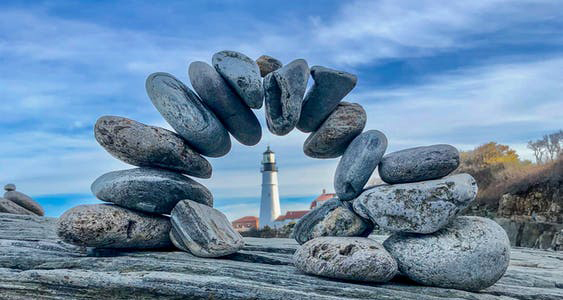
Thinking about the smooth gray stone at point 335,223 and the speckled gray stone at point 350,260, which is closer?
the speckled gray stone at point 350,260

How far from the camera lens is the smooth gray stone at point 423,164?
717 centimetres

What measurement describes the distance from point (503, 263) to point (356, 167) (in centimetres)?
238

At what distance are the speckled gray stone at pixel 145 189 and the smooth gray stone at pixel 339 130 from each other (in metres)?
2.18

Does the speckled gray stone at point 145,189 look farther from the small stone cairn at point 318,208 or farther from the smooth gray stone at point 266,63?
the smooth gray stone at point 266,63

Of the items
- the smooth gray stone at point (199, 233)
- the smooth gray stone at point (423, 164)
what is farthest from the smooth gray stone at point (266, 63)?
the smooth gray stone at point (423, 164)

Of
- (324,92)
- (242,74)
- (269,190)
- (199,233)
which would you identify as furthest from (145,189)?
(269,190)

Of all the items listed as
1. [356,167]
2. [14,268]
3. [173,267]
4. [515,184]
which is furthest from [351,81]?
[515,184]

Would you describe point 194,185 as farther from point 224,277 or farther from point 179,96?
point 224,277

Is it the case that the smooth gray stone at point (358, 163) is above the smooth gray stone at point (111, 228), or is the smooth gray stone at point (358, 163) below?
above

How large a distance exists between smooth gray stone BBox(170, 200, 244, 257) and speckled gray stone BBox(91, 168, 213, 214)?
13.5 inches

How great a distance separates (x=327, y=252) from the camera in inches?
259

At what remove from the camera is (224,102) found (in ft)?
26.7

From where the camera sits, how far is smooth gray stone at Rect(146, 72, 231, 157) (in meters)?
7.90

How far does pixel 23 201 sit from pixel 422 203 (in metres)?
16.8
